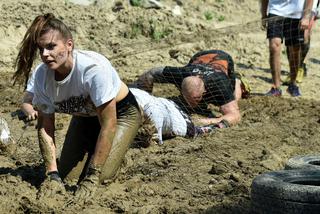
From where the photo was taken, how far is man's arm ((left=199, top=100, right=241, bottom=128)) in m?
8.41

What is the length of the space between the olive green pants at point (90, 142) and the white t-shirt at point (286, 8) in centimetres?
471

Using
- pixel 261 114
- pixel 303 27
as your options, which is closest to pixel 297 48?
pixel 303 27

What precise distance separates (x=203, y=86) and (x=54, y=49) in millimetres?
3164

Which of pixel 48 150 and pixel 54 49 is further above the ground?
pixel 54 49

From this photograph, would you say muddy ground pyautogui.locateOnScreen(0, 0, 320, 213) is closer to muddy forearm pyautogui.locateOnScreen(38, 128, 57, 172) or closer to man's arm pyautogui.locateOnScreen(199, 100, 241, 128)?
man's arm pyautogui.locateOnScreen(199, 100, 241, 128)

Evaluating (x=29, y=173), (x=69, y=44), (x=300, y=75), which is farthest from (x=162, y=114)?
(x=300, y=75)

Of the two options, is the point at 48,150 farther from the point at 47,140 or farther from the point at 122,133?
the point at 122,133

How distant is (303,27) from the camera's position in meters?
10.2

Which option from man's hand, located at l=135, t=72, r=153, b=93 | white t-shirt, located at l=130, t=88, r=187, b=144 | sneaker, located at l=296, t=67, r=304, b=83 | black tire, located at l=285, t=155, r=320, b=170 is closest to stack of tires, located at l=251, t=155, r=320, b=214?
black tire, located at l=285, t=155, r=320, b=170

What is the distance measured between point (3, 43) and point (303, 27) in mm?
4450

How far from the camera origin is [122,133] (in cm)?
615

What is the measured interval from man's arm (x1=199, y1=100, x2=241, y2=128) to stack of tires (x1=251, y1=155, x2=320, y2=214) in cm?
305

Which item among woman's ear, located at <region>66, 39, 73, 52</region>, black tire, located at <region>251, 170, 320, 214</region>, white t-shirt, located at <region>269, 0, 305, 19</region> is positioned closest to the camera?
black tire, located at <region>251, 170, 320, 214</region>

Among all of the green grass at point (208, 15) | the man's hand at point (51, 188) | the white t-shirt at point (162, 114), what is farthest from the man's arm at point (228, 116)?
the green grass at point (208, 15)
